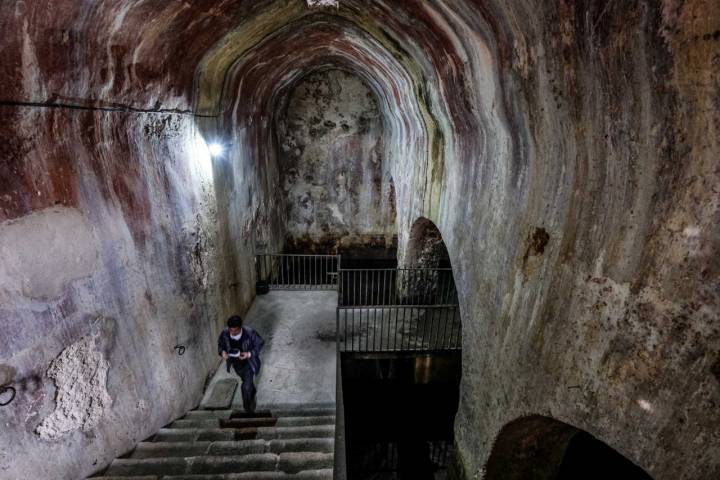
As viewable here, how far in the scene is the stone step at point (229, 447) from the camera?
4.49 meters

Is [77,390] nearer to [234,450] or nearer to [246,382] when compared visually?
[234,450]

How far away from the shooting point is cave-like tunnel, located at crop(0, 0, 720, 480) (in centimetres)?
210

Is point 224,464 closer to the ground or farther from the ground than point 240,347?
closer to the ground

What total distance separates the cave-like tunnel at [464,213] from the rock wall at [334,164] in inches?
233

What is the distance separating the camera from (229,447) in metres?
4.71

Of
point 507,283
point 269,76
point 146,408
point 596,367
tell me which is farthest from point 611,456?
point 269,76

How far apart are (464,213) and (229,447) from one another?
13.8ft

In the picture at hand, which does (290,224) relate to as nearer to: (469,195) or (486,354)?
(469,195)

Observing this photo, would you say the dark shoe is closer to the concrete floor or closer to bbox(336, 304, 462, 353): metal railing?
the concrete floor

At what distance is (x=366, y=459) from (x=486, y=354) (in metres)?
4.99

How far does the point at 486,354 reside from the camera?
4613 millimetres

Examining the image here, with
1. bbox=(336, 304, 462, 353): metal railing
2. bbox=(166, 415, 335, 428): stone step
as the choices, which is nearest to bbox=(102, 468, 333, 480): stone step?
bbox=(166, 415, 335, 428): stone step

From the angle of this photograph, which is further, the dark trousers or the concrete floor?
the concrete floor

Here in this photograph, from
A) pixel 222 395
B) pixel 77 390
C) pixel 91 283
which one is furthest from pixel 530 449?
pixel 91 283
